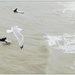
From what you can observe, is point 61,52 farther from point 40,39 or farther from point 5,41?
point 5,41

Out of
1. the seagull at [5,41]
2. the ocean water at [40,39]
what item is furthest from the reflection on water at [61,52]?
the seagull at [5,41]

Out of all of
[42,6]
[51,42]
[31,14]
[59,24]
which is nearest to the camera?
[51,42]

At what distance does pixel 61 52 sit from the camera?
8914 millimetres

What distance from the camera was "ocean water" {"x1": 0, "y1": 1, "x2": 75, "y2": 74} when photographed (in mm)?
7977

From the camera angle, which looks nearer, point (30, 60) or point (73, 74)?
point (73, 74)

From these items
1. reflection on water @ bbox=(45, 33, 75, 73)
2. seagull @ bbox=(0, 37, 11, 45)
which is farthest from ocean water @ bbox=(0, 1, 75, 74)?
seagull @ bbox=(0, 37, 11, 45)

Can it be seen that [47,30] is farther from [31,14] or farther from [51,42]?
[31,14]

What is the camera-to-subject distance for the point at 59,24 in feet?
39.8

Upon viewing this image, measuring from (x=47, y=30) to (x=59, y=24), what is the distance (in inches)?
42.9

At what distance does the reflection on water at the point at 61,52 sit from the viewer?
7905mm

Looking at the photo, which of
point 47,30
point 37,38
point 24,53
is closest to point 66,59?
point 24,53

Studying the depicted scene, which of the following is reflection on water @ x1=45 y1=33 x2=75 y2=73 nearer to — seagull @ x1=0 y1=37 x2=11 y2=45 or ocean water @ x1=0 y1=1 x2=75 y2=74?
ocean water @ x1=0 y1=1 x2=75 y2=74

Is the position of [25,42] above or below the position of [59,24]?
below

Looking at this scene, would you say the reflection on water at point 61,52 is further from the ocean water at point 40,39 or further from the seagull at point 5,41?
the seagull at point 5,41
